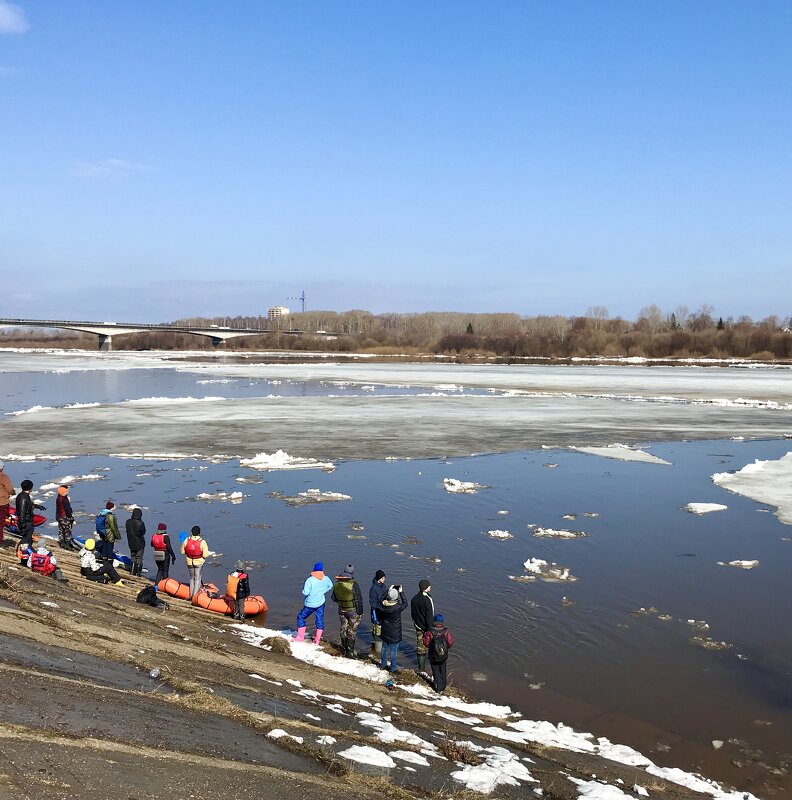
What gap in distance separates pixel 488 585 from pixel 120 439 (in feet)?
71.0

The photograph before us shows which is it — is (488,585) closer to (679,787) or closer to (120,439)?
(679,787)

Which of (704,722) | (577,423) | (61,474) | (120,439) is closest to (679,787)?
(704,722)

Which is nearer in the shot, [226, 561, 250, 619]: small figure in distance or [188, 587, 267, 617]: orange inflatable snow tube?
[226, 561, 250, 619]: small figure in distance

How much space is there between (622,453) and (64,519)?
66.3 ft

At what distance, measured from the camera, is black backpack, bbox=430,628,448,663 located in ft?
34.9

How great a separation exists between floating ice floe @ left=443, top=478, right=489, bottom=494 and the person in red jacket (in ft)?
39.1

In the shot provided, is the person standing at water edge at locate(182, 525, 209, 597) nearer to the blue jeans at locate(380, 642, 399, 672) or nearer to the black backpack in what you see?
the blue jeans at locate(380, 642, 399, 672)

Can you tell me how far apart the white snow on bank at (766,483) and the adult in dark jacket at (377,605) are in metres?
12.6

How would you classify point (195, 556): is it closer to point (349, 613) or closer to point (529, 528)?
point (349, 613)

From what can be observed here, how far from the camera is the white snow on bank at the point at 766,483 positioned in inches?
843

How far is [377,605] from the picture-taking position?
1155 centimetres

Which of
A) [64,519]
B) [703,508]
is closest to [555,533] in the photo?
[703,508]

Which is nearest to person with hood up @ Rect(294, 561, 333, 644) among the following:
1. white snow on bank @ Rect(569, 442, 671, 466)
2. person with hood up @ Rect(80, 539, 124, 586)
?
person with hood up @ Rect(80, 539, 124, 586)

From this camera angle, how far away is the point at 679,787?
8.48 meters
